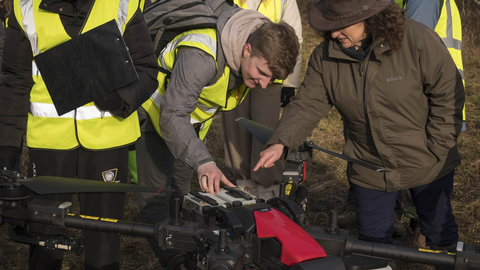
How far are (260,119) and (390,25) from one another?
2.15m

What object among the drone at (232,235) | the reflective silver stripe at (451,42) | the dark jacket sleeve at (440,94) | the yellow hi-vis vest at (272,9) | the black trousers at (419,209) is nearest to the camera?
the drone at (232,235)

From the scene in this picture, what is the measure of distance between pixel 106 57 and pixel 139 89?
29 cm

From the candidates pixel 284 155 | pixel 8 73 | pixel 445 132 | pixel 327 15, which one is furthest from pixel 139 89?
pixel 445 132

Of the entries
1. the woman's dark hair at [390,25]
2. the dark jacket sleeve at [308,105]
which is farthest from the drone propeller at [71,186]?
the woman's dark hair at [390,25]

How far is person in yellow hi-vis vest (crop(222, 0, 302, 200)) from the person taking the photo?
512cm

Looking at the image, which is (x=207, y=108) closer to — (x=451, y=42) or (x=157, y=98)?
(x=157, y=98)

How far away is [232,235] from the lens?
7.95ft

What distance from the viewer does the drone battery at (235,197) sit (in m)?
2.86

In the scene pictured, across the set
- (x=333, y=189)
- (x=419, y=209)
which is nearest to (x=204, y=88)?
(x=419, y=209)

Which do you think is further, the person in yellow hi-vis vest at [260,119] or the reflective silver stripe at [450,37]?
the person in yellow hi-vis vest at [260,119]

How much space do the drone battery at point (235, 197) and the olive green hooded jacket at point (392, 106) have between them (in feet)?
1.96

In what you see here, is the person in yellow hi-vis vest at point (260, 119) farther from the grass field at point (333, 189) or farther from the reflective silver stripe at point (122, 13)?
the reflective silver stripe at point (122, 13)

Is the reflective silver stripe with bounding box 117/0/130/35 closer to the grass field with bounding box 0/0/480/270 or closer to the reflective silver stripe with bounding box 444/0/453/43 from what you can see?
the grass field with bounding box 0/0/480/270

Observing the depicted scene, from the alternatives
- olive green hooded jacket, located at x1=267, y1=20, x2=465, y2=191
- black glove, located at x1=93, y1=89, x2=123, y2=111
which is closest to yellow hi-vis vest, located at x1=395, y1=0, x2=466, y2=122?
olive green hooded jacket, located at x1=267, y1=20, x2=465, y2=191
